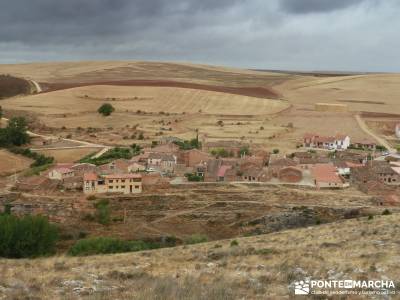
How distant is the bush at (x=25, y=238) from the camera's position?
22.1 metres

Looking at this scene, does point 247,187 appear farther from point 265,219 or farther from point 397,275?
point 397,275

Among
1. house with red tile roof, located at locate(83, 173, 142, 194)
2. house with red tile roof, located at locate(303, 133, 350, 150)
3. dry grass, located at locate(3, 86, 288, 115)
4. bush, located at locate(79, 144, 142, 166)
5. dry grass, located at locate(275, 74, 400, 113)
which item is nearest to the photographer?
house with red tile roof, located at locate(83, 173, 142, 194)

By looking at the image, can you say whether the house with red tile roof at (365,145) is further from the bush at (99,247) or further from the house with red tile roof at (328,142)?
the bush at (99,247)

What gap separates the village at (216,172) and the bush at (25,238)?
40.2ft

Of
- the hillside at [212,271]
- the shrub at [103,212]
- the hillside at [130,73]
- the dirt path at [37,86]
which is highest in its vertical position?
the hillside at [130,73]

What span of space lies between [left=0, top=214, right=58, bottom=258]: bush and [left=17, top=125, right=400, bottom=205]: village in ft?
40.2

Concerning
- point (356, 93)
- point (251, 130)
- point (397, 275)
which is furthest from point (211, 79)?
point (397, 275)

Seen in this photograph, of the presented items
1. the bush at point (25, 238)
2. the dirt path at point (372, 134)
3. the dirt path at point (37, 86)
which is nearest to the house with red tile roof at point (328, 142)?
the dirt path at point (372, 134)

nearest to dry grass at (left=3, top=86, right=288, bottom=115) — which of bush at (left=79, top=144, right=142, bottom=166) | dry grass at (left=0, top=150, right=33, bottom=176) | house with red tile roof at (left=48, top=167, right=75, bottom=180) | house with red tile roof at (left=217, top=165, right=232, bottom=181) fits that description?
dry grass at (left=0, top=150, right=33, bottom=176)

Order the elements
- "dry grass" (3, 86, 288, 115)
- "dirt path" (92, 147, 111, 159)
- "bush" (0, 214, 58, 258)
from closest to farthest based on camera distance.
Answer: "bush" (0, 214, 58, 258) → "dirt path" (92, 147, 111, 159) → "dry grass" (3, 86, 288, 115)

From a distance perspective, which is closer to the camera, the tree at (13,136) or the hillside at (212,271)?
the hillside at (212,271)

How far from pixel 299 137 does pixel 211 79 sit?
67777 millimetres

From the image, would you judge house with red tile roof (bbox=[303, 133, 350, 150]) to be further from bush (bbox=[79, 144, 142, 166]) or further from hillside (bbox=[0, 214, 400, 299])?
hillside (bbox=[0, 214, 400, 299])

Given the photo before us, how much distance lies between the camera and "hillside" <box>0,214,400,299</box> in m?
10.4
